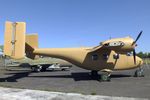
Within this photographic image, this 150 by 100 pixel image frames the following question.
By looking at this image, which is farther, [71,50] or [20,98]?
[71,50]

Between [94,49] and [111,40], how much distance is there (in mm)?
2711

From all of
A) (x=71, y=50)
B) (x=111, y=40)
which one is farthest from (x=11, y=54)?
(x=111, y=40)

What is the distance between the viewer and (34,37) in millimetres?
29500

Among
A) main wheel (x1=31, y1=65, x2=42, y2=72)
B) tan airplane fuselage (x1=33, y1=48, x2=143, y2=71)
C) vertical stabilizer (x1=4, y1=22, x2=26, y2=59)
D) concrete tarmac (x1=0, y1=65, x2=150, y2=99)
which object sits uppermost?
vertical stabilizer (x1=4, y1=22, x2=26, y2=59)

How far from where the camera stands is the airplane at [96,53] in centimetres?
2344

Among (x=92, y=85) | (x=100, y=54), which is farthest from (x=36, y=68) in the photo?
(x=92, y=85)

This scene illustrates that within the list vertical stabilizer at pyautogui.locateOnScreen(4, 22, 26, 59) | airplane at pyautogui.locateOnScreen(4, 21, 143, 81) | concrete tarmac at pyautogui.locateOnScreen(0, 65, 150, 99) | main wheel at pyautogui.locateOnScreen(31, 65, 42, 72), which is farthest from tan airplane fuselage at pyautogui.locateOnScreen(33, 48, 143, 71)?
main wheel at pyautogui.locateOnScreen(31, 65, 42, 72)

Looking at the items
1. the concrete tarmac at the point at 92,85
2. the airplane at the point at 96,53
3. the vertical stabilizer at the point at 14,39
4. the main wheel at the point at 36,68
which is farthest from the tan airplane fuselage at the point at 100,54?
the main wheel at the point at 36,68

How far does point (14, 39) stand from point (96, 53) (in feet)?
27.5

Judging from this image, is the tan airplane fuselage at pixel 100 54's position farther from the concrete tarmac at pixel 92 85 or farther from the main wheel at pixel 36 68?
the main wheel at pixel 36 68

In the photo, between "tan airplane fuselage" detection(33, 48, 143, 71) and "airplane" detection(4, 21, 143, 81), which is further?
"tan airplane fuselage" detection(33, 48, 143, 71)

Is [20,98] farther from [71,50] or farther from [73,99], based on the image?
[71,50]

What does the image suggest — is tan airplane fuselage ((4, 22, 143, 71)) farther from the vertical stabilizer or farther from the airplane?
the vertical stabilizer

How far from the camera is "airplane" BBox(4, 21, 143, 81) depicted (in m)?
23.4
